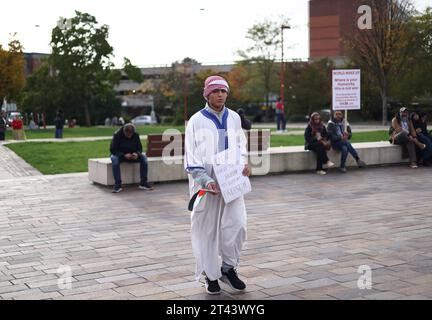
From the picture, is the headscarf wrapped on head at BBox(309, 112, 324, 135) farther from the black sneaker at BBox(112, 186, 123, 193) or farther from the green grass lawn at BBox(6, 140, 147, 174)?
the green grass lawn at BBox(6, 140, 147, 174)

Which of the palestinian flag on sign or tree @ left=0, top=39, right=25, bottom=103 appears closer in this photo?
the palestinian flag on sign

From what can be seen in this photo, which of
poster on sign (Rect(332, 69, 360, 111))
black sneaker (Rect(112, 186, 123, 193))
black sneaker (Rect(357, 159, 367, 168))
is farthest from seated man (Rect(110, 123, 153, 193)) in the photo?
poster on sign (Rect(332, 69, 360, 111))

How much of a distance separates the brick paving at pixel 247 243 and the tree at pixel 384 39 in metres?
27.8

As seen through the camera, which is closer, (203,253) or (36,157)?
(203,253)

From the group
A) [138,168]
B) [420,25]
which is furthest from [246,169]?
[420,25]

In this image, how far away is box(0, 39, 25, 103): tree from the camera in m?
38.8

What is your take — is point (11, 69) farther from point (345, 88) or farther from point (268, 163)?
point (268, 163)

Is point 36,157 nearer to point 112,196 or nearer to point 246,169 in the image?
point 112,196

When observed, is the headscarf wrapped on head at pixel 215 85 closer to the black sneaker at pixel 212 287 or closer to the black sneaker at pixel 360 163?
the black sneaker at pixel 212 287

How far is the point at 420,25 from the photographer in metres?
42.0

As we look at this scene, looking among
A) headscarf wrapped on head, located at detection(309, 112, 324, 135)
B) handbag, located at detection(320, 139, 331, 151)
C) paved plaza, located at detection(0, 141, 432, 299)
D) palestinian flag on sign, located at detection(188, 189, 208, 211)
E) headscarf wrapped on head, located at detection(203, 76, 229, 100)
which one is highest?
headscarf wrapped on head, located at detection(203, 76, 229, 100)

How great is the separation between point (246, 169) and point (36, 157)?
14184 millimetres

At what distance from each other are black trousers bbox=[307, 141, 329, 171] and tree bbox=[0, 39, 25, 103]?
29.5m

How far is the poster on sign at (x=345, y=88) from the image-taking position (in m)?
15.8
